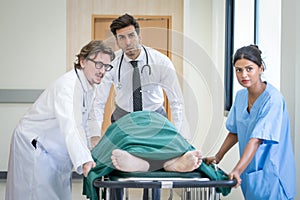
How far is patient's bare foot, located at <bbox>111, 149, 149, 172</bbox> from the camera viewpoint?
182cm

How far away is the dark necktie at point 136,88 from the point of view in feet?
8.35

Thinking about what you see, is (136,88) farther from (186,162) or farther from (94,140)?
(186,162)

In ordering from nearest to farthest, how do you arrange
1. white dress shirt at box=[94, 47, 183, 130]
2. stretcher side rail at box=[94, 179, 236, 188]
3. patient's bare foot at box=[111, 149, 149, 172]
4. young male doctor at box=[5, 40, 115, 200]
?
stretcher side rail at box=[94, 179, 236, 188]
patient's bare foot at box=[111, 149, 149, 172]
young male doctor at box=[5, 40, 115, 200]
white dress shirt at box=[94, 47, 183, 130]

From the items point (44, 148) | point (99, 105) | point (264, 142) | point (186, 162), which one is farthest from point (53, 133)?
point (264, 142)

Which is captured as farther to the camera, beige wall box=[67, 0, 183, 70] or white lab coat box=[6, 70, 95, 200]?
beige wall box=[67, 0, 183, 70]

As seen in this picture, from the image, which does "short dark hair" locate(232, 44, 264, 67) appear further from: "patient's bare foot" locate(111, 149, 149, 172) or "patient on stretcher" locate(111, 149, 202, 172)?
"patient's bare foot" locate(111, 149, 149, 172)

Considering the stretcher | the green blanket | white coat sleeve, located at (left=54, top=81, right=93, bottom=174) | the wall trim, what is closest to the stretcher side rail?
the stretcher

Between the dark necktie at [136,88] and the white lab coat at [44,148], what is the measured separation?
27 centimetres

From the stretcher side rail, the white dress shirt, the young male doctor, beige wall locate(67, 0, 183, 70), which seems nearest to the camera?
the stretcher side rail

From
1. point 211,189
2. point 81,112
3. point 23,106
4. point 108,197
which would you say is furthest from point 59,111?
point 23,106

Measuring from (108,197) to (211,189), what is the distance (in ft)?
1.25

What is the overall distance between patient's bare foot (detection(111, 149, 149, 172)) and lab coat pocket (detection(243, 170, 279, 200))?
1.83 ft

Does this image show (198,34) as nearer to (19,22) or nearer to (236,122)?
(19,22)

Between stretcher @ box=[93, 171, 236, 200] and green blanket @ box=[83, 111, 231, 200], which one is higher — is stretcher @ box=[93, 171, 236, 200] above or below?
below
